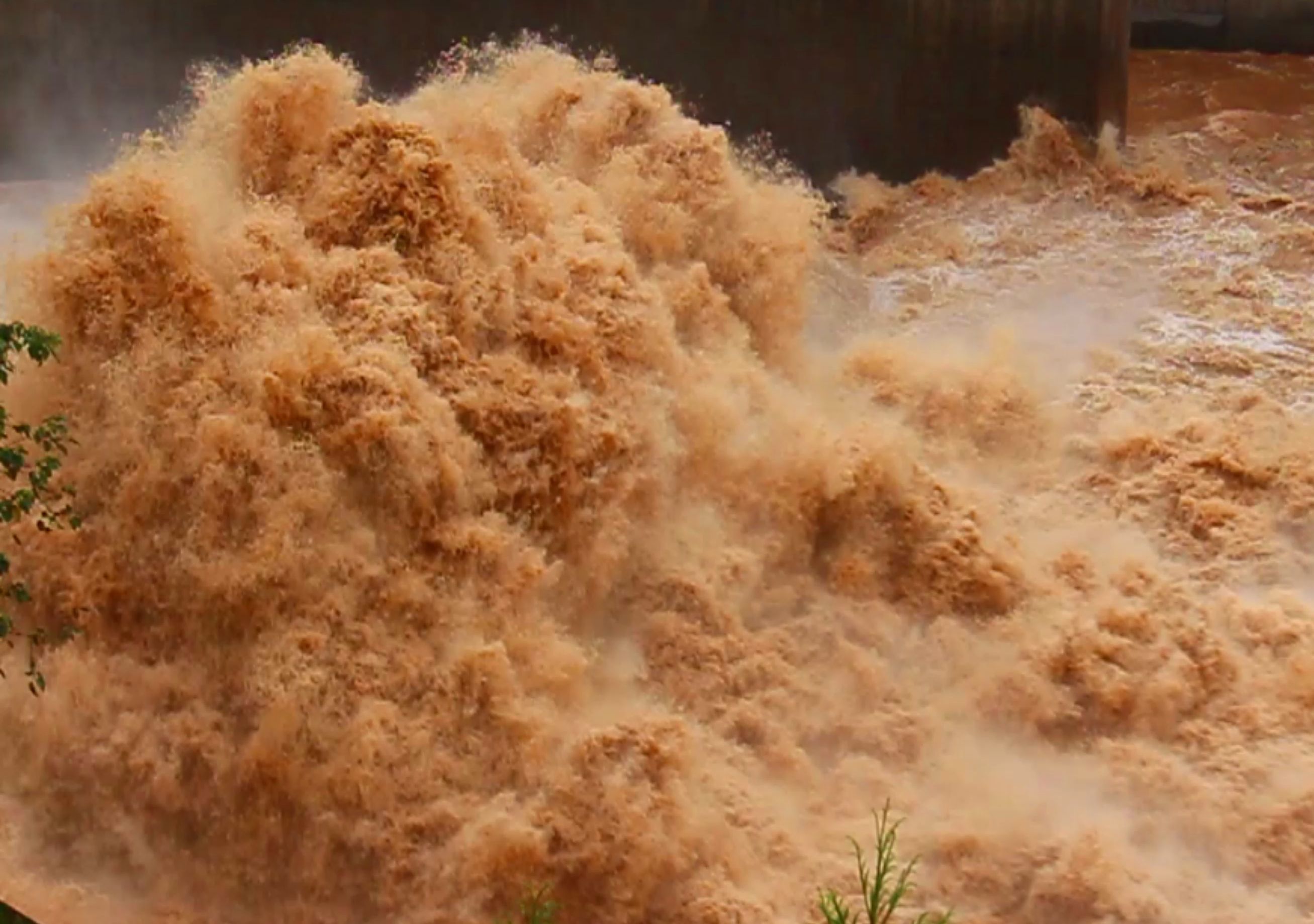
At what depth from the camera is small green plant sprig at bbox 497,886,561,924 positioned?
4203 millimetres

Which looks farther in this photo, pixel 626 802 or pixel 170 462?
pixel 170 462

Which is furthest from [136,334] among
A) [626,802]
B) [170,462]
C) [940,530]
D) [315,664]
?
[940,530]

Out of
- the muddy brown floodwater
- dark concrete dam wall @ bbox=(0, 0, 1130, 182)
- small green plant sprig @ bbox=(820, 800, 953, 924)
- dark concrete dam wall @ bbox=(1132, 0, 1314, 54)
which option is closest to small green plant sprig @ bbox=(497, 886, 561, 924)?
the muddy brown floodwater

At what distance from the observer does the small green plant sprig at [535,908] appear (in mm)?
4203

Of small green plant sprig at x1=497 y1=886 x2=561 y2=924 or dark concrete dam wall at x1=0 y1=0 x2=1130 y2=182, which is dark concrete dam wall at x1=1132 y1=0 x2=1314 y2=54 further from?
small green plant sprig at x1=497 y1=886 x2=561 y2=924

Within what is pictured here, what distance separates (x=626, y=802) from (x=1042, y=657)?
66.0 inches

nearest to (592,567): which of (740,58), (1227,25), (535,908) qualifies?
(535,908)

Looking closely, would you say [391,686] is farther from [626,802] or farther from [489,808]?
[626,802]

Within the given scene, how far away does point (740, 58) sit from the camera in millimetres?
9250

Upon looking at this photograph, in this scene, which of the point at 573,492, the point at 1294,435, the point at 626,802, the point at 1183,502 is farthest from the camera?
the point at 1294,435

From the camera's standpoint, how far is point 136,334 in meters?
5.48

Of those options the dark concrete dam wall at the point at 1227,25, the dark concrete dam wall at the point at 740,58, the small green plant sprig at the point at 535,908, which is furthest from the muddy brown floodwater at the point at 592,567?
the dark concrete dam wall at the point at 1227,25

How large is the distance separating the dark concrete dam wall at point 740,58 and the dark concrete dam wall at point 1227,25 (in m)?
2.90

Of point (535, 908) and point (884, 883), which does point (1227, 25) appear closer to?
point (884, 883)
